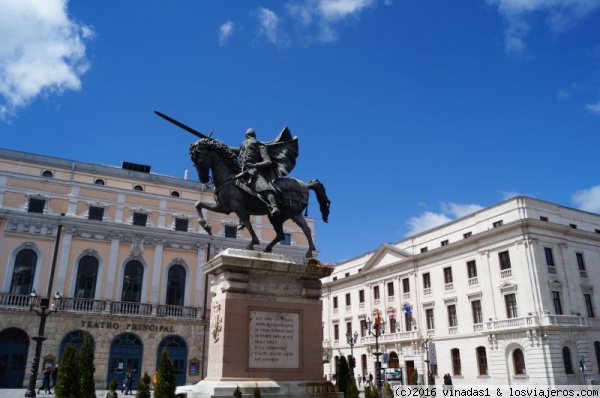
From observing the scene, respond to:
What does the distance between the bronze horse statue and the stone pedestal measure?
98 centimetres

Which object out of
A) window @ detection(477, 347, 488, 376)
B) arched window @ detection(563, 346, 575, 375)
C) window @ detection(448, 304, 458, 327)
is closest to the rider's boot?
arched window @ detection(563, 346, 575, 375)

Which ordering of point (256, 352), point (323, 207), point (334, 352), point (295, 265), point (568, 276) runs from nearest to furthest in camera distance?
point (256, 352)
point (295, 265)
point (323, 207)
point (568, 276)
point (334, 352)

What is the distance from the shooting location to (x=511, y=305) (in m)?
37.7

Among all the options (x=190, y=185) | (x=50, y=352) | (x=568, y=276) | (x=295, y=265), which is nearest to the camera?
(x=295, y=265)

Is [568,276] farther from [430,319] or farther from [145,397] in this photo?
[145,397]

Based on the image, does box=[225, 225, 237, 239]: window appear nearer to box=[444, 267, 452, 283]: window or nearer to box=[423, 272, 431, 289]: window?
box=[423, 272, 431, 289]: window

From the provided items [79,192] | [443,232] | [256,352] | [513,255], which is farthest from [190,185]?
[256,352]

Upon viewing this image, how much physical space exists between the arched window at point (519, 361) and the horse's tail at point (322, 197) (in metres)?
→ 31.8

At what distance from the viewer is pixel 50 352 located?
31.6 metres

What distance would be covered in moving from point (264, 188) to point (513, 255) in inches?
1325

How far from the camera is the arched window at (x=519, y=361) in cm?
3581

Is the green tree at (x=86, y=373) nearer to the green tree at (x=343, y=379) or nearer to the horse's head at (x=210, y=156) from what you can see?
the horse's head at (x=210, y=156)

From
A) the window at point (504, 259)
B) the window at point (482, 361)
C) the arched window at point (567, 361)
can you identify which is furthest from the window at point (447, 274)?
the arched window at point (567, 361)

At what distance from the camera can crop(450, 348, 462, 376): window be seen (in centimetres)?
4138
